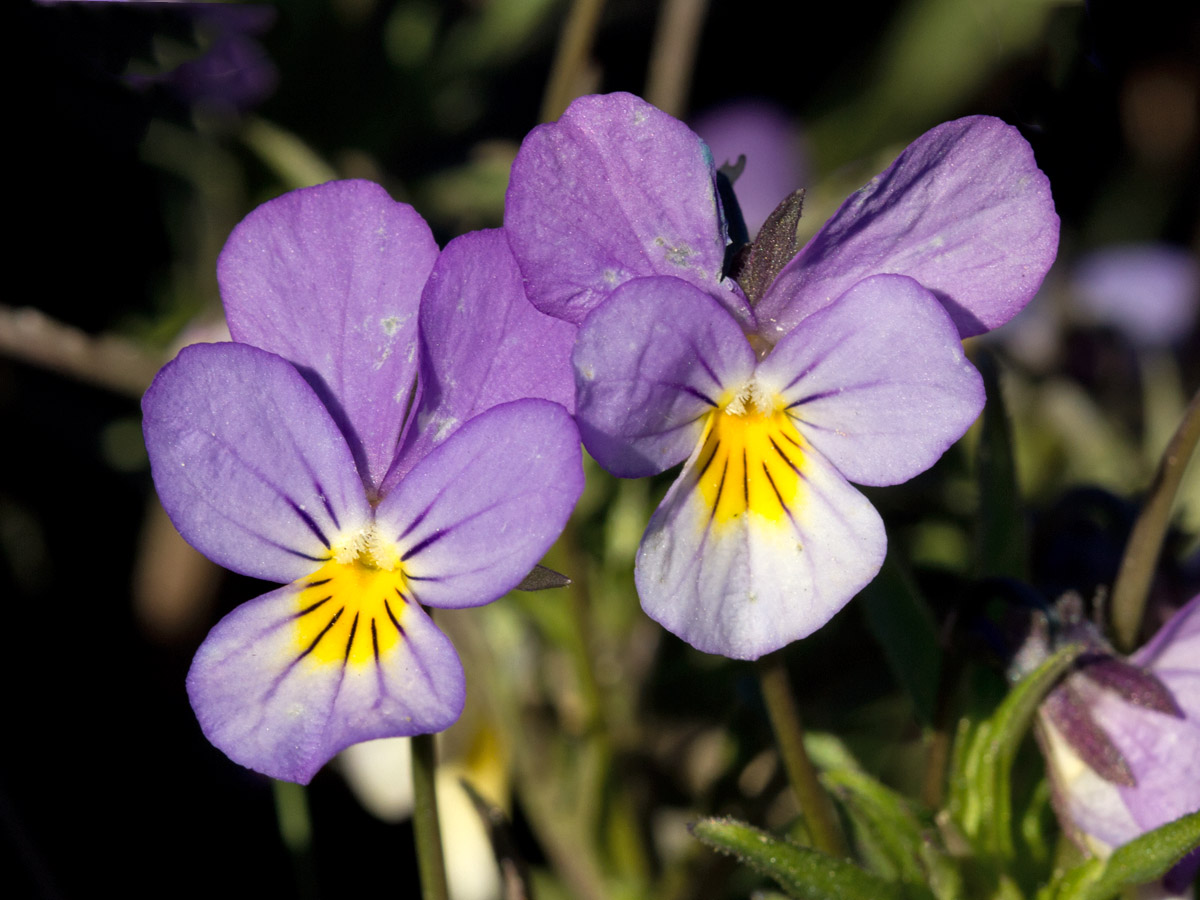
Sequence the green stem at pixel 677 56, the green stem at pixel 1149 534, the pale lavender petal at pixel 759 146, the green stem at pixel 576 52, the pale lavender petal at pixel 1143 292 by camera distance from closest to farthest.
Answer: the green stem at pixel 1149 534, the green stem at pixel 576 52, the green stem at pixel 677 56, the pale lavender petal at pixel 1143 292, the pale lavender petal at pixel 759 146

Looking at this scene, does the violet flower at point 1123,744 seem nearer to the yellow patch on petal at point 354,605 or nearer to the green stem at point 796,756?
the green stem at point 796,756

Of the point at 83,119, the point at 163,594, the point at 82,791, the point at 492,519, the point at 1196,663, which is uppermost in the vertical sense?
the point at 83,119

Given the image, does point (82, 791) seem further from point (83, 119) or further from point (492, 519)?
point (492, 519)

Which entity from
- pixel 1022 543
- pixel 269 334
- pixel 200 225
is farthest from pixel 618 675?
pixel 200 225

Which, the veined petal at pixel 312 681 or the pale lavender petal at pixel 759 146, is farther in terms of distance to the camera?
the pale lavender petal at pixel 759 146

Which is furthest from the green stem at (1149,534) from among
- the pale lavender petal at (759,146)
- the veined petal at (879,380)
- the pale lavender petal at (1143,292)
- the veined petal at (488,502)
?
the pale lavender petal at (759,146)

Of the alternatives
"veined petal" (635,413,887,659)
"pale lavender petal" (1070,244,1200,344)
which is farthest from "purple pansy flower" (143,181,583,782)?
"pale lavender petal" (1070,244,1200,344)

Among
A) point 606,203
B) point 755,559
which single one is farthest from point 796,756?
point 606,203

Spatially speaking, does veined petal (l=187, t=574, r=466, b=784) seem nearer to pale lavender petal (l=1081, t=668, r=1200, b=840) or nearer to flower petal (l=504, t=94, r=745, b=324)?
flower petal (l=504, t=94, r=745, b=324)
